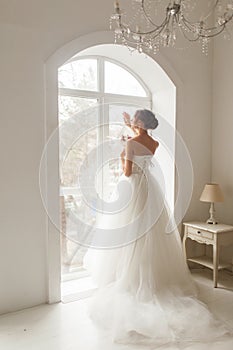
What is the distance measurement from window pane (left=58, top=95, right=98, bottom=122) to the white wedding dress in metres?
0.91

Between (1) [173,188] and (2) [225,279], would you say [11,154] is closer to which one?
(1) [173,188]

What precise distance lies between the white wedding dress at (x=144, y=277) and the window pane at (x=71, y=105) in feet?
3.00

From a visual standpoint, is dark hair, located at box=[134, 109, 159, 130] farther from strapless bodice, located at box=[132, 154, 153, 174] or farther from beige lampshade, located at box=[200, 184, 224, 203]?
beige lampshade, located at box=[200, 184, 224, 203]

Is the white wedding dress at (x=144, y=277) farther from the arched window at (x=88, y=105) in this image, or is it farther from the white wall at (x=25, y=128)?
the white wall at (x=25, y=128)

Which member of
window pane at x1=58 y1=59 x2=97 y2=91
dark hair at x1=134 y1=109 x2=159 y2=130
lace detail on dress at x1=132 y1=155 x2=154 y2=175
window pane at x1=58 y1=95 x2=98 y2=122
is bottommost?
lace detail on dress at x1=132 y1=155 x2=154 y2=175

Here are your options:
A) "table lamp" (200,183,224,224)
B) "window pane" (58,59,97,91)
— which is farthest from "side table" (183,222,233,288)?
"window pane" (58,59,97,91)

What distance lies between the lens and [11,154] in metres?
2.64

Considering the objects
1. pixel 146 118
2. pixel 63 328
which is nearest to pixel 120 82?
pixel 146 118

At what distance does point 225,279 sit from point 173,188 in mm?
1129

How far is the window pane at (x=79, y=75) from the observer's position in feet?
11.0

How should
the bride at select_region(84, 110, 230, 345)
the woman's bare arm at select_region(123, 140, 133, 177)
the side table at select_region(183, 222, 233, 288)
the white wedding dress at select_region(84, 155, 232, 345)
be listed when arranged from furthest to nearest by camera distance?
the side table at select_region(183, 222, 233, 288), the woman's bare arm at select_region(123, 140, 133, 177), the bride at select_region(84, 110, 230, 345), the white wedding dress at select_region(84, 155, 232, 345)

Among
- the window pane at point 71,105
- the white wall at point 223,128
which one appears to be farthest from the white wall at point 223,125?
the window pane at point 71,105

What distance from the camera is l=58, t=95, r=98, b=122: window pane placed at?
11.0 feet

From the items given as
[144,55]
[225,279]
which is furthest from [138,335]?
[144,55]
